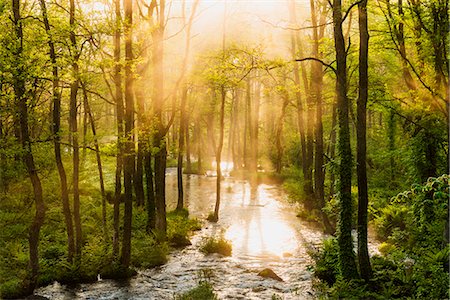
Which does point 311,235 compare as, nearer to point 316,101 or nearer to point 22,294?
point 316,101

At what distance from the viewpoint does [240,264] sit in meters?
15.2

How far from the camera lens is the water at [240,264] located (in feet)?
39.6

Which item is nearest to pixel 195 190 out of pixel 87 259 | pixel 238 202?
pixel 238 202

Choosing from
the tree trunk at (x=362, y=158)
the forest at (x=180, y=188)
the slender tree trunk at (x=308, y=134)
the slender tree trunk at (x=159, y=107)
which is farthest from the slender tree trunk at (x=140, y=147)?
the slender tree trunk at (x=308, y=134)

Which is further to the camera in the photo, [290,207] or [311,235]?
[290,207]

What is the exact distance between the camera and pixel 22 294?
36.8 ft

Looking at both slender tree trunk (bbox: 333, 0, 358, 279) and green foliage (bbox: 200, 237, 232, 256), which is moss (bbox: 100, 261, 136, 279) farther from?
slender tree trunk (bbox: 333, 0, 358, 279)

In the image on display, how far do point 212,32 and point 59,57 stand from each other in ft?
55.4

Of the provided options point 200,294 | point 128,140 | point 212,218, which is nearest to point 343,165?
point 200,294

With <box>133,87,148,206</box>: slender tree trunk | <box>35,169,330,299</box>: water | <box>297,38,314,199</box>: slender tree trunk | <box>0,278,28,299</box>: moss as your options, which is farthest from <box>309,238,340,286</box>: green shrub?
<box>297,38,314,199</box>: slender tree trunk

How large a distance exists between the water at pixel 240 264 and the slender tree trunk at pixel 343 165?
1.51 m

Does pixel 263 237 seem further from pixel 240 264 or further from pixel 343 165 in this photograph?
pixel 343 165

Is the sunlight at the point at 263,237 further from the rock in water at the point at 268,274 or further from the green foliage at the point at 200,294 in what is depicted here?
the green foliage at the point at 200,294

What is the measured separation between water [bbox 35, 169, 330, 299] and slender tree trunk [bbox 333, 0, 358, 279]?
1512 mm
